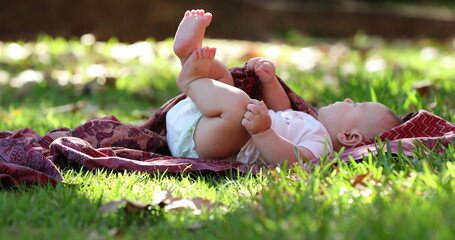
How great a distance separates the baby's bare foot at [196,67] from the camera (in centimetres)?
316

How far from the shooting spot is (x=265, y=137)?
2.98m

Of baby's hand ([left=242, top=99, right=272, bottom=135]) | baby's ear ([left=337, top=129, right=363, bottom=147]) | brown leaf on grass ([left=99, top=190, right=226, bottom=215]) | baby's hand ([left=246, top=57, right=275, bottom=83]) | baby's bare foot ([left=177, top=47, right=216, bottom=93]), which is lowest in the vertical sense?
baby's ear ([left=337, top=129, right=363, bottom=147])

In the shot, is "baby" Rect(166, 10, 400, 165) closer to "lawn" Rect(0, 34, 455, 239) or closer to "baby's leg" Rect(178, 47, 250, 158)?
"baby's leg" Rect(178, 47, 250, 158)

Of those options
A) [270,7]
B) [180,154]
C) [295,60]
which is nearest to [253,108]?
[180,154]

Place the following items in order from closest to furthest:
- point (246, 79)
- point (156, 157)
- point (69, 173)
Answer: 1. point (69, 173)
2. point (156, 157)
3. point (246, 79)

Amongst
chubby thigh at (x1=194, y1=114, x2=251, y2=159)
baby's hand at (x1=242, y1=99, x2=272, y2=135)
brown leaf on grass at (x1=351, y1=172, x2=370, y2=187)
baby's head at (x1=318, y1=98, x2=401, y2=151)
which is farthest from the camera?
baby's head at (x1=318, y1=98, x2=401, y2=151)

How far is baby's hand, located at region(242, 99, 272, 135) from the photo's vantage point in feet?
9.64

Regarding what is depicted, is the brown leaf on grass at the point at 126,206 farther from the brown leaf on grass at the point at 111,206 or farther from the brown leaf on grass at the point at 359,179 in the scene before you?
the brown leaf on grass at the point at 359,179

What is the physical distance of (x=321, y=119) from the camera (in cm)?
342

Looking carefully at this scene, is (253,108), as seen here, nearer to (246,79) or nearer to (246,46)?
(246,79)

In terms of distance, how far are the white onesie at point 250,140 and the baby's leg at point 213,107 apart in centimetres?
5

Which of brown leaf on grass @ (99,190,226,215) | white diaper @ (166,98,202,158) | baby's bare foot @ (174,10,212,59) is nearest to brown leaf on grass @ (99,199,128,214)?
brown leaf on grass @ (99,190,226,215)

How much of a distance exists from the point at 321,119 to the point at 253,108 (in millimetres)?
590

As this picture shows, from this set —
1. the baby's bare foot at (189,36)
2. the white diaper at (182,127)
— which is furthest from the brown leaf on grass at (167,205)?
the baby's bare foot at (189,36)
